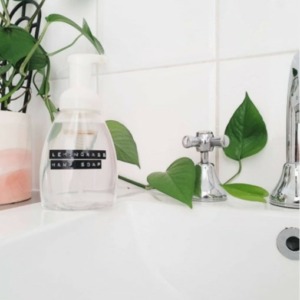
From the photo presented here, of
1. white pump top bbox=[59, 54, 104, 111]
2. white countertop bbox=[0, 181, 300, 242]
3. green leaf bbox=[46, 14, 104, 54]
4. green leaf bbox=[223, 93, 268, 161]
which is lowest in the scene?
white countertop bbox=[0, 181, 300, 242]

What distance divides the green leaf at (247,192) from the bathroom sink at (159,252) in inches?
0.4

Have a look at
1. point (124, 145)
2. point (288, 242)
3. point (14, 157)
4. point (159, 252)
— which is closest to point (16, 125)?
point (14, 157)

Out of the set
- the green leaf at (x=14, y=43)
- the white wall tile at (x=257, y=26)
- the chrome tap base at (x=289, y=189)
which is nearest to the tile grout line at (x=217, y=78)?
the white wall tile at (x=257, y=26)

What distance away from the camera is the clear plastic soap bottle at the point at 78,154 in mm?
364

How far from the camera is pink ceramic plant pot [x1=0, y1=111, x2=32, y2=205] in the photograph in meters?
0.44

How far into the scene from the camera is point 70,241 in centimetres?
30

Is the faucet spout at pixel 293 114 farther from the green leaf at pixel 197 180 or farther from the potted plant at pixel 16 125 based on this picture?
the potted plant at pixel 16 125

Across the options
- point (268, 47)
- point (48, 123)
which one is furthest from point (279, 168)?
point (48, 123)

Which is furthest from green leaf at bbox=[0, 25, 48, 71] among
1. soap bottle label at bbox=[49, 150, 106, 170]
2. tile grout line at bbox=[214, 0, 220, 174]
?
tile grout line at bbox=[214, 0, 220, 174]

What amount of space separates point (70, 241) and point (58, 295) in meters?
0.04

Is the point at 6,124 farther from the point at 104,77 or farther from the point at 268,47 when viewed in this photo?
the point at 268,47

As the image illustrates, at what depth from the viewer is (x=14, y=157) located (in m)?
0.45

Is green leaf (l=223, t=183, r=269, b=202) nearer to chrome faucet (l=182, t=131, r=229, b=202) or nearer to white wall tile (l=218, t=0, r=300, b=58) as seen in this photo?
chrome faucet (l=182, t=131, r=229, b=202)

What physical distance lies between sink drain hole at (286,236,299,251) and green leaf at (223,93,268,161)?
0.46 feet
